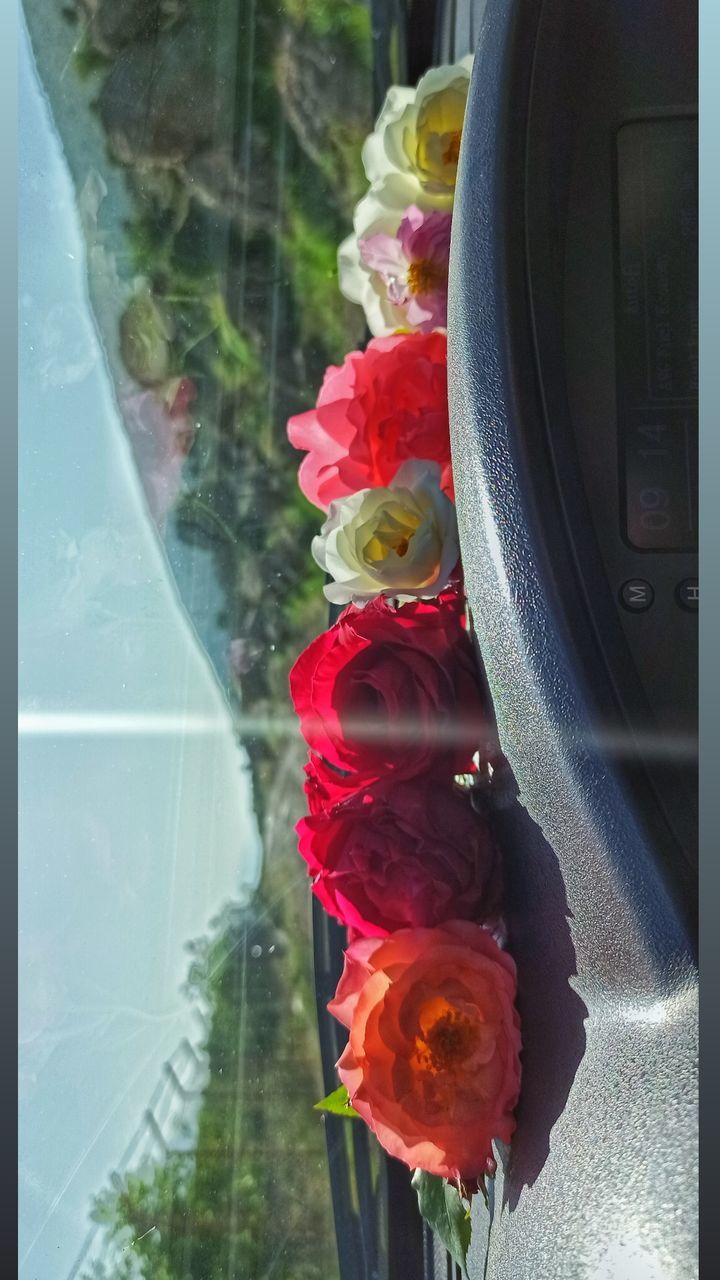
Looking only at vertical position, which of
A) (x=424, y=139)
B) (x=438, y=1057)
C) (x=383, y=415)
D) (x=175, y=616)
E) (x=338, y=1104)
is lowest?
(x=338, y=1104)

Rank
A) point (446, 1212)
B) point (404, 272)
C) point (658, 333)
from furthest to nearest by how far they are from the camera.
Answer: point (404, 272), point (446, 1212), point (658, 333)

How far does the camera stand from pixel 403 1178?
638 mm

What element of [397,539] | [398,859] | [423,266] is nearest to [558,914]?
[398,859]

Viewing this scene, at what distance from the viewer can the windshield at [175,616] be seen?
520mm

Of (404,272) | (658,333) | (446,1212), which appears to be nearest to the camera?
(658,333)

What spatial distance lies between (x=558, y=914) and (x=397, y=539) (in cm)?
21

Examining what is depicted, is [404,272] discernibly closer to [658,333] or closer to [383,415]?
[383,415]

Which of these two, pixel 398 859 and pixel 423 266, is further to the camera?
pixel 423 266

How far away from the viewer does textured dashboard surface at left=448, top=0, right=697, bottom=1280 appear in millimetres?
356

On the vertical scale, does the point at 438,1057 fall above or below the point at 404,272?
below

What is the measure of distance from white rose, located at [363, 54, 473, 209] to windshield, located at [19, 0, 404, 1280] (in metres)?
0.11

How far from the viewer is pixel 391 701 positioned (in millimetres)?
473

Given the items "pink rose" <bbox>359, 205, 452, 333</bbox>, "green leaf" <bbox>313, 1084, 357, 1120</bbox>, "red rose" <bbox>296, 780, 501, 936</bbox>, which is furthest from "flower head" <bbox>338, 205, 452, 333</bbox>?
"green leaf" <bbox>313, 1084, 357, 1120</bbox>

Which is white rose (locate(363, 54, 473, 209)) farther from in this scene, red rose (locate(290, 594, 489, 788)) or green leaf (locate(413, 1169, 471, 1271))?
green leaf (locate(413, 1169, 471, 1271))
